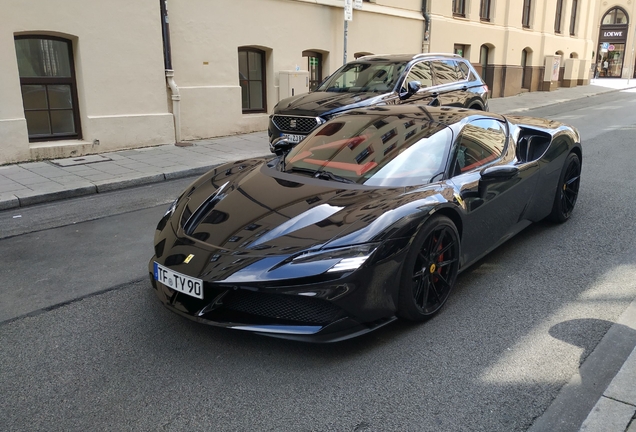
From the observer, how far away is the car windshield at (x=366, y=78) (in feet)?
31.7

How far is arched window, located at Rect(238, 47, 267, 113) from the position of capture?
43.1 feet

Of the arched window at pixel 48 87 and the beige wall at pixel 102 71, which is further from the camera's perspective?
the arched window at pixel 48 87

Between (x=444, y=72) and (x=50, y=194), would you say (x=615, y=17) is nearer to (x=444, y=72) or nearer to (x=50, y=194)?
(x=444, y=72)

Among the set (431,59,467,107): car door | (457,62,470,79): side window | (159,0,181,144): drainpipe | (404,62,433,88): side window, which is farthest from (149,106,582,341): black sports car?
Result: (159,0,181,144): drainpipe

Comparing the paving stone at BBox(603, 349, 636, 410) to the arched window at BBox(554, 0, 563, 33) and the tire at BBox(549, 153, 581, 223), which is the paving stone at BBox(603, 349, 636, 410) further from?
the arched window at BBox(554, 0, 563, 33)

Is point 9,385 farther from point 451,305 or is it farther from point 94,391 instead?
point 451,305

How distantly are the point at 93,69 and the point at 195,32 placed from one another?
8.39 feet

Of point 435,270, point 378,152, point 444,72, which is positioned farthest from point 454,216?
point 444,72

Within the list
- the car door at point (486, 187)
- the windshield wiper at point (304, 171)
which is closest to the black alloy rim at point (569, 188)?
the car door at point (486, 187)

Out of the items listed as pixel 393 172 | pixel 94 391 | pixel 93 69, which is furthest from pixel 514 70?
pixel 94 391

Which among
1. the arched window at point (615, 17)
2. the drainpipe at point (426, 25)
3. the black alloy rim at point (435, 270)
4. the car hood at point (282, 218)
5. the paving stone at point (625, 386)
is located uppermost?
the arched window at point (615, 17)

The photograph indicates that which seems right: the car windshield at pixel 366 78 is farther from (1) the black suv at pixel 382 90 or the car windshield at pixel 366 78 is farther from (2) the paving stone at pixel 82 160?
(2) the paving stone at pixel 82 160

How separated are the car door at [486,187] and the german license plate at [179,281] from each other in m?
1.97

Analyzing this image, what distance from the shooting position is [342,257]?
314cm
